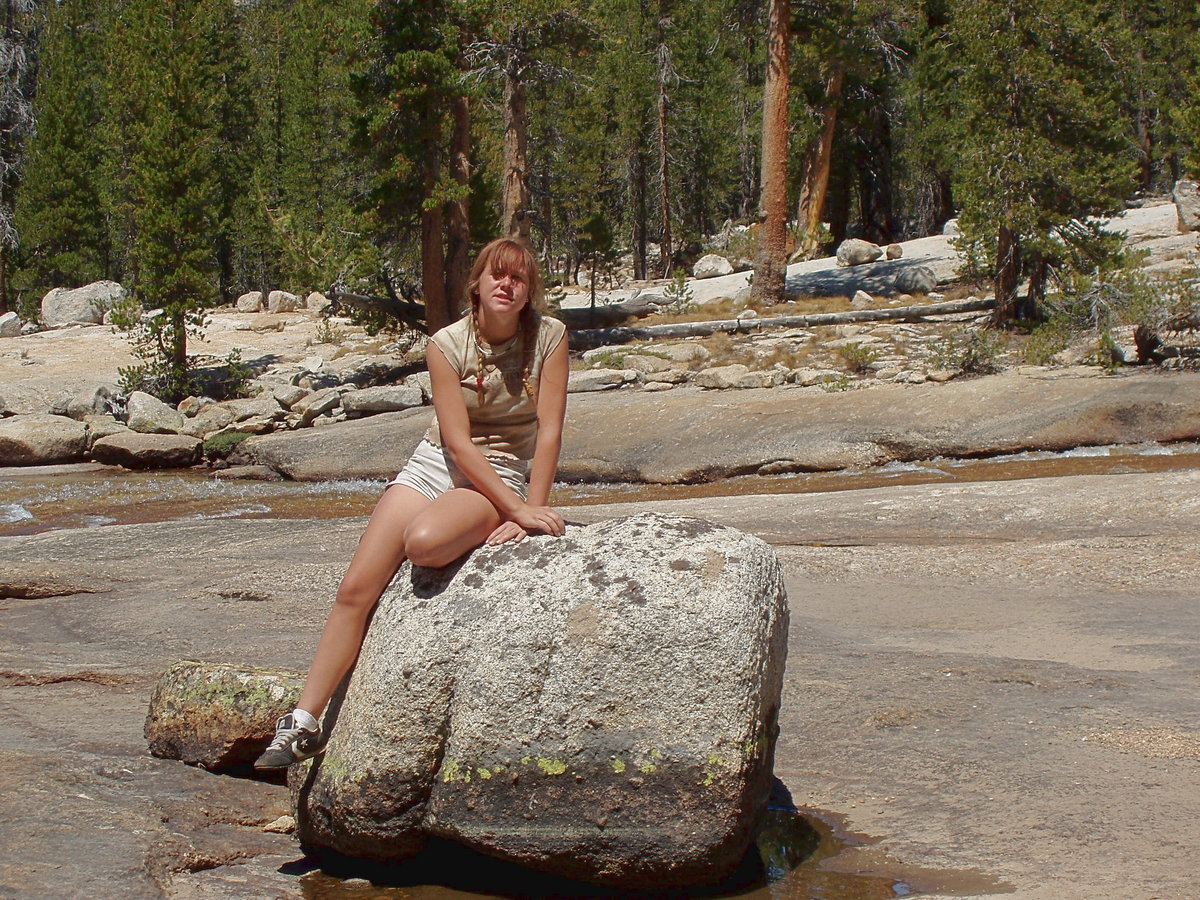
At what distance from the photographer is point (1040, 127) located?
58.0 feet

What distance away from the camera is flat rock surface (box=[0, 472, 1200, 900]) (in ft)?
12.3

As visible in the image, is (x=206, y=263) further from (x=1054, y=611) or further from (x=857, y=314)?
(x=1054, y=611)

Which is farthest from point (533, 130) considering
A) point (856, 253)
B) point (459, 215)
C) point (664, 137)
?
point (459, 215)

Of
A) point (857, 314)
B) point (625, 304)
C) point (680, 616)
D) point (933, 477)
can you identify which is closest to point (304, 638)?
point (680, 616)

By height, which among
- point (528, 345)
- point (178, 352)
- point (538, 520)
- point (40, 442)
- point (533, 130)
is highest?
point (533, 130)

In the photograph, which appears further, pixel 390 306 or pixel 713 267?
pixel 713 267

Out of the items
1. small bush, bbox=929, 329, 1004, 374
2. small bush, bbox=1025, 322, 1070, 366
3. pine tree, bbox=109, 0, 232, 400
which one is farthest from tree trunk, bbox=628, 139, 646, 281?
small bush, bbox=1025, 322, 1070, 366

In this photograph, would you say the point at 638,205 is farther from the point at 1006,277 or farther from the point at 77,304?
the point at 1006,277

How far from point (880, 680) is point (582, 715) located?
2.24 m

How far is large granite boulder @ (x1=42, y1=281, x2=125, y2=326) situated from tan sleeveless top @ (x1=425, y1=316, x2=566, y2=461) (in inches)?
1109

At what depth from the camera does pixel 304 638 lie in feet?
21.6

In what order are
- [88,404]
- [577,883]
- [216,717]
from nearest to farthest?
[577,883] < [216,717] < [88,404]

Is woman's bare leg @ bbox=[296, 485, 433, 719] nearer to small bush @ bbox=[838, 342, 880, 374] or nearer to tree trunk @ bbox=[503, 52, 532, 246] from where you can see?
small bush @ bbox=[838, 342, 880, 374]

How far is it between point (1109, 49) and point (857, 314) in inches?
209
